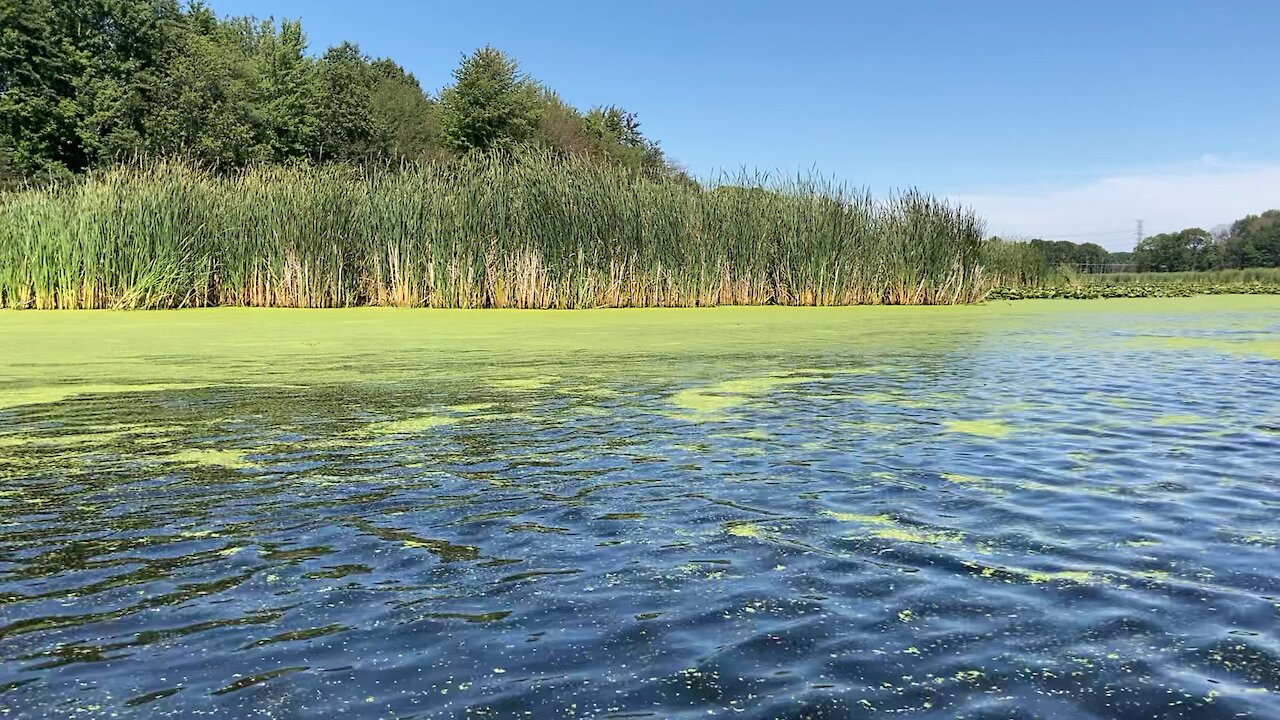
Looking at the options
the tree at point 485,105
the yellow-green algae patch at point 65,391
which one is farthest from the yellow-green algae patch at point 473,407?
the tree at point 485,105

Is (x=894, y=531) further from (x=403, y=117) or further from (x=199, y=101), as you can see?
(x=403, y=117)

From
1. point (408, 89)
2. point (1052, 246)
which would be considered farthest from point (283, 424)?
point (408, 89)


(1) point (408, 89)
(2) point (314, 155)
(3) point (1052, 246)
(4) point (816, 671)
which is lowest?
(4) point (816, 671)

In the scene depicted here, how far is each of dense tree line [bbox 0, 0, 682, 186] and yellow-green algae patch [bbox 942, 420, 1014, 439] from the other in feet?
69.5

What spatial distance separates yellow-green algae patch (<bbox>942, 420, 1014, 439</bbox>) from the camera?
3301 mm

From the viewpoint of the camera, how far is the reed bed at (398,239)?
10164 millimetres

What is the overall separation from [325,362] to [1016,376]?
3.71 meters

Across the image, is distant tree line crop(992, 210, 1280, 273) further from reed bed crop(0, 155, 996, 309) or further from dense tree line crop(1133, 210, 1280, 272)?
reed bed crop(0, 155, 996, 309)

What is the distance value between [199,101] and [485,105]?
345 inches

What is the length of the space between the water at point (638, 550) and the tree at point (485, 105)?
1141 inches

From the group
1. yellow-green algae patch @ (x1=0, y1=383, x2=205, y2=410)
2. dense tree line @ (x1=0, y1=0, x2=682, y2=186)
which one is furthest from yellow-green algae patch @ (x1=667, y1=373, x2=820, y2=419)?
dense tree line @ (x1=0, y1=0, x2=682, y2=186)

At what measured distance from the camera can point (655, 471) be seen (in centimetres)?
267

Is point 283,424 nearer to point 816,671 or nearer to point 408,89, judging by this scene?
point 816,671

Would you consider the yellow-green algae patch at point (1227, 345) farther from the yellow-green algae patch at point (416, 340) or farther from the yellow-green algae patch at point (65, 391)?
the yellow-green algae patch at point (65, 391)
